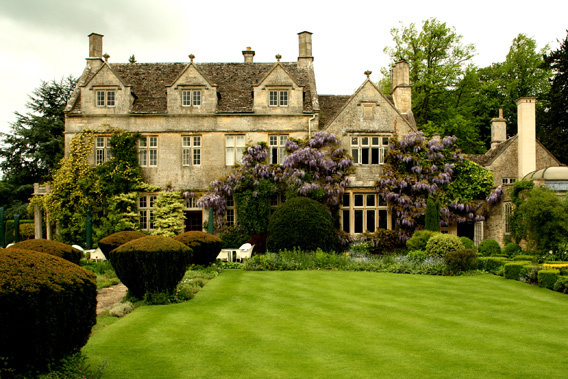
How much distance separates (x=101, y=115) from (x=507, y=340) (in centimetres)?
2376

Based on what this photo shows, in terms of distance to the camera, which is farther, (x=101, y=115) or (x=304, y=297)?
(x=101, y=115)

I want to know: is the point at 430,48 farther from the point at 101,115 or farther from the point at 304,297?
the point at 304,297

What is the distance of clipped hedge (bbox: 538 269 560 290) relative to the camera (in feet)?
49.6

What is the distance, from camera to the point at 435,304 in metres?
12.5

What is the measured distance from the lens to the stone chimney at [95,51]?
29.8 meters

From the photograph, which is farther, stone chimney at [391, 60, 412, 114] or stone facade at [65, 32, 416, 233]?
stone chimney at [391, 60, 412, 114]

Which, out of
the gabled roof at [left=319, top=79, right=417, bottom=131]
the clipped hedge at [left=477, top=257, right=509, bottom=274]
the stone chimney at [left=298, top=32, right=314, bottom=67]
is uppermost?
the stone chimney at [left=298, top=32, right=314, bottom=67]

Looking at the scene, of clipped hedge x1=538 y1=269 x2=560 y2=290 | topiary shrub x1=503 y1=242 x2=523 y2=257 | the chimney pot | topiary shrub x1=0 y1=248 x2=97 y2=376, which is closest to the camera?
topiary shrub x1=0 y1=248 x2=97 y2=376

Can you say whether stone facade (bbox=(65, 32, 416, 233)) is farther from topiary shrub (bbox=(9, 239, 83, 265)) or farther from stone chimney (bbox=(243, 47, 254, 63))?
topiary shrub (bbox=(9, 239, 83, 265))

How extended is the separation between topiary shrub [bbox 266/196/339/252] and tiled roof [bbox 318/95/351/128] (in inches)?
269

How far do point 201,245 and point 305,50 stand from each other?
15.6 meters

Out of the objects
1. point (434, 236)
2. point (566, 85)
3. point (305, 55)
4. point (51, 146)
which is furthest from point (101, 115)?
point (566, 85)

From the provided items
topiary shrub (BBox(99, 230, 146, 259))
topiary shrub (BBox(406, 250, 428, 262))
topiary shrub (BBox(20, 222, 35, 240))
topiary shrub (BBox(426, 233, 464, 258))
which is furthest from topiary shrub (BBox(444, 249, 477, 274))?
topiary shrub (BBox(20, 222, 35, 240))

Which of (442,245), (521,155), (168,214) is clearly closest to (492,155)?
(521,155)
